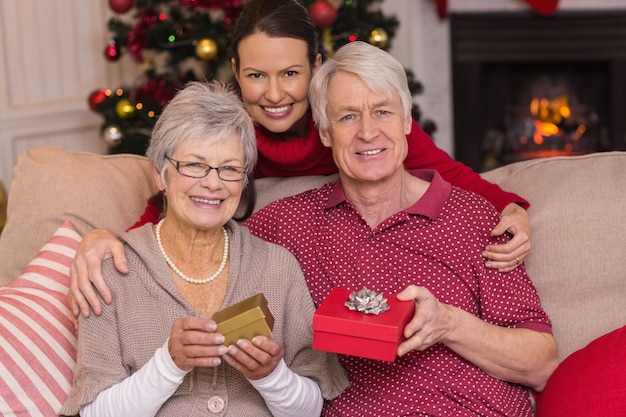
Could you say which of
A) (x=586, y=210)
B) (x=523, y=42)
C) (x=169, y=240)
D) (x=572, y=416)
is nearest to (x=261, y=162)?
(x=169, y=240)

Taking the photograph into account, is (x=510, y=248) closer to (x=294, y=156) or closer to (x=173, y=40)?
(x=294, y=156)

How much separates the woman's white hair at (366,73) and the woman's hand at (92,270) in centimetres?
54

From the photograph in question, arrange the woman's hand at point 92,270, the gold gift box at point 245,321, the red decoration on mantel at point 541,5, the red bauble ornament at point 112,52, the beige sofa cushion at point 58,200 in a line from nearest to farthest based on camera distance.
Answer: the gold gift box at point 245,321 < the woman's hand at point 92,270 < the beige sofa cushion at point 58,200 < the red bauble ornament at point 112,52 < the red decoration on mantel at point 541,5

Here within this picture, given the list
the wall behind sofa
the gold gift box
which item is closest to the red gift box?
the gold gift box

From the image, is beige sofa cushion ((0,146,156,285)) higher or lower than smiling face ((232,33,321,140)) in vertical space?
lower

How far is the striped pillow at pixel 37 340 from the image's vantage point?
1.69 metres

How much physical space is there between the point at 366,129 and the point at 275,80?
414mm

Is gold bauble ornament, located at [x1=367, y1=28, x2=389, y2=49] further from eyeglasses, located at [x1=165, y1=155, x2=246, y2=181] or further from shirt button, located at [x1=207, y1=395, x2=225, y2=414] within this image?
shirt button, located at [x1=207, y1=395, x2=225, y2=414]

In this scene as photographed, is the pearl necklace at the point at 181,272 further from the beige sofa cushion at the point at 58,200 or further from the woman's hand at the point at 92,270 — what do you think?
the beige sofa cushion at the point at 58,200

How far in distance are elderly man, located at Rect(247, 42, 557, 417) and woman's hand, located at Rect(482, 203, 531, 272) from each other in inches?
0.8

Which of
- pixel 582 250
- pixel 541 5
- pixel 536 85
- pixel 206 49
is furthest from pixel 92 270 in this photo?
pixel 536 85

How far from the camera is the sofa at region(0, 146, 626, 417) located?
1713 millimetres

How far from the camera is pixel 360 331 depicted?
4.99 feet

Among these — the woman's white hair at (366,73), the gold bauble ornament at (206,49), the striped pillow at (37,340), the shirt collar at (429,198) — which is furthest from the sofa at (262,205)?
the gold bauble ornament at (206,49)
